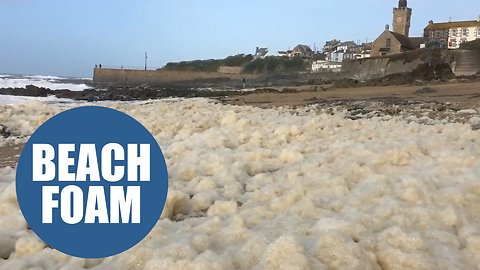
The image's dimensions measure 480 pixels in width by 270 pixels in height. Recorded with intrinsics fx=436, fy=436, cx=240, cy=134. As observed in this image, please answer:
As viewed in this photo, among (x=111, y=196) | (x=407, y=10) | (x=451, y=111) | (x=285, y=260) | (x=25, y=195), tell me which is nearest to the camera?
(x=111, y=196)

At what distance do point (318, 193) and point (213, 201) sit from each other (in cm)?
92

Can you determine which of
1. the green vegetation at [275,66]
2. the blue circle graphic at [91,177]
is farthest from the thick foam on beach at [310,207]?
the green vegetation at [275,66]

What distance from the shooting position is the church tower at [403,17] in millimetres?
74312

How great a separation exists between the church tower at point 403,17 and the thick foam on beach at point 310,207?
75006 millimetres

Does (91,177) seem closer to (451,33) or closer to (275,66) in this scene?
(451,33)

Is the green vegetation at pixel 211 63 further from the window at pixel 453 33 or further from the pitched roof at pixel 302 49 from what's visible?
the window at pixel 453 33

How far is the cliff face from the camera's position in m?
31.2

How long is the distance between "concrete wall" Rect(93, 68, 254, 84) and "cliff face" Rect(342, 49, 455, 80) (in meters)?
21.6

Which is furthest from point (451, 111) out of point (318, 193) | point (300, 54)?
point (300, 54)

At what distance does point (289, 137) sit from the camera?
6.35 metres

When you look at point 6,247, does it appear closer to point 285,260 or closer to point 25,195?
point 25,195

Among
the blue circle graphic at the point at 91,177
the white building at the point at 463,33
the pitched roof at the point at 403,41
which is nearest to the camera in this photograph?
the blue circle graphic at the point at 91,177

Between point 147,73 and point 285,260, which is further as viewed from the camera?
point 147,73

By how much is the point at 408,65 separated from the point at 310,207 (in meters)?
38.2
